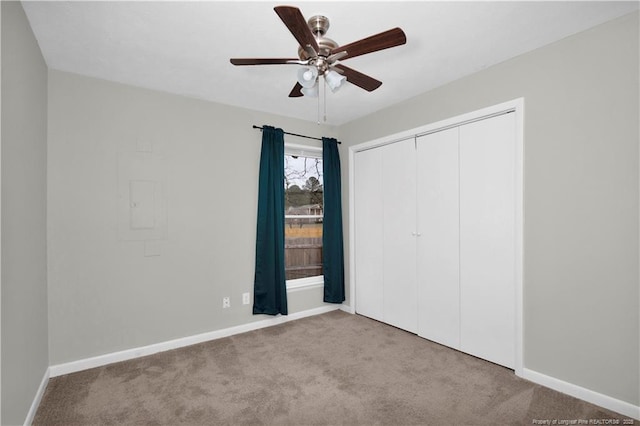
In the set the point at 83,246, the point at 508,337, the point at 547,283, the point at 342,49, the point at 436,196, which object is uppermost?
the point at 342,49

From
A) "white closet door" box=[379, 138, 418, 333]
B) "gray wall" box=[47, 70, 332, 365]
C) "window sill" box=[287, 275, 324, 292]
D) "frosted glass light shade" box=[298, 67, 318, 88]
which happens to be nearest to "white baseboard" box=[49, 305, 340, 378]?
"gray wall" box=[47, 70, 332, 365]

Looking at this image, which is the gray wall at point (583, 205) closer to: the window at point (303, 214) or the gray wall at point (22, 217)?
the window at point (303, 214)

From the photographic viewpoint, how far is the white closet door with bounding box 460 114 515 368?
264cm

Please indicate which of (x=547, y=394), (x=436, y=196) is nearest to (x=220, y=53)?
(x=436, y=196)

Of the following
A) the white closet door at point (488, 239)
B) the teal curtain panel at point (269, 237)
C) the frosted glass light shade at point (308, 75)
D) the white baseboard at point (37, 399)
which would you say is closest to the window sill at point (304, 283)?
the teal curtain panel at point (269, 237)

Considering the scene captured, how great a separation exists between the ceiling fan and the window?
204 cm

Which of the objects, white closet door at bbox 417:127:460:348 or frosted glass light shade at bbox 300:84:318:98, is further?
white closet door at bbox 417:127:460:348

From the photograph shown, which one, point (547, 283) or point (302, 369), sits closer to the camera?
point (547, 283)

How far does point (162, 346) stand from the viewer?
10.1 feet

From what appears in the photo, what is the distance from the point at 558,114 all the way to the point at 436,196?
118 cm

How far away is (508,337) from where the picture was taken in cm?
264

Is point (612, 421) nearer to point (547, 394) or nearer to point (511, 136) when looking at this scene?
point (547, 394)

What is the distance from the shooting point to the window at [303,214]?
4.18 metres

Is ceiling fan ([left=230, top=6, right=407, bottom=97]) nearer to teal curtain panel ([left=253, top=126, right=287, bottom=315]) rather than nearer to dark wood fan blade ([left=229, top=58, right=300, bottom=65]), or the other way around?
dark wood fan blade ([left=229, top=58, right=300, bottom=65])
